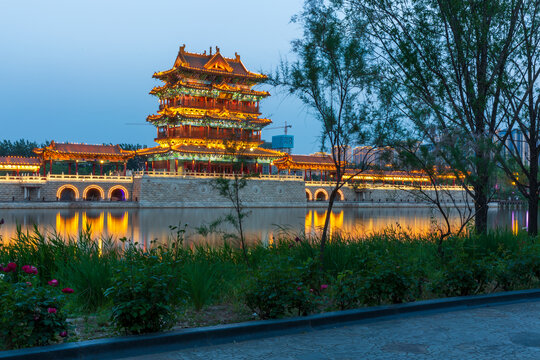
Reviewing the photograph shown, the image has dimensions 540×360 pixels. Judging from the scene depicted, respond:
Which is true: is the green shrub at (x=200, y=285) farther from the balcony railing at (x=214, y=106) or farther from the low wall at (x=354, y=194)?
the low wall at (x=354, y=194)

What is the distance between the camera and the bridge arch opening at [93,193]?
50.4 meters

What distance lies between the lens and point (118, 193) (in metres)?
55.2

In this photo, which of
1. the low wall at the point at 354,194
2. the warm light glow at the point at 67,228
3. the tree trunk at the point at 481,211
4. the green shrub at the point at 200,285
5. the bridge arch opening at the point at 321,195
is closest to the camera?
the green shrub at the point at 200,285

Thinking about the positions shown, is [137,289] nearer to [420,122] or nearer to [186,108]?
[420,122]

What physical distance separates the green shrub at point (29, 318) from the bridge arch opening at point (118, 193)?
48.7 meters

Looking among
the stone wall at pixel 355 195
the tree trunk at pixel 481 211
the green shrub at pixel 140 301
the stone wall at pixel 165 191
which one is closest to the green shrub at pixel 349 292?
the green shrub at pixel 140 301

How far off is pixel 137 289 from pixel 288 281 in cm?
183

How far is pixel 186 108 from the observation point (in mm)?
55062

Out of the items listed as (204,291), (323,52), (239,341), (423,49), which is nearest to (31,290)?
(239,341)

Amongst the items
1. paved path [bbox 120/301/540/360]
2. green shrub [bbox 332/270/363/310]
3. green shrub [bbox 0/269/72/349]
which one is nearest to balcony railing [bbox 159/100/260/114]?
green shrub [bbox 332/270/363/310]

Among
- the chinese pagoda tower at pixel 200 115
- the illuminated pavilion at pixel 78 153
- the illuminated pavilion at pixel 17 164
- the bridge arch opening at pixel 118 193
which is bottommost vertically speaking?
the bridge arch opening at pixel 118 193

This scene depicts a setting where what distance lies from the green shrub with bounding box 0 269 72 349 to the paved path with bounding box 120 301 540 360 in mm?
854

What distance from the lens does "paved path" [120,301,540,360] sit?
505cm

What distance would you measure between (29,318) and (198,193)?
48.8 meters
